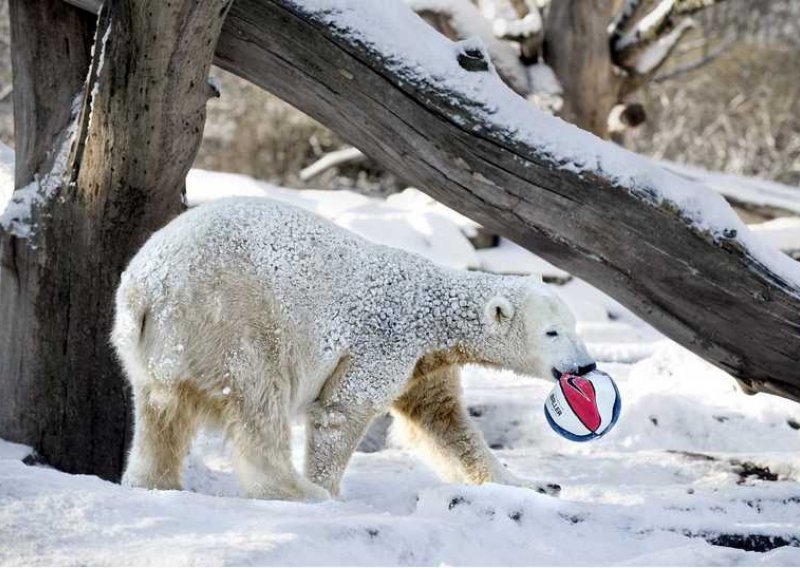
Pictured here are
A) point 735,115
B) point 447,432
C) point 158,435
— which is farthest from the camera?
point 735,115

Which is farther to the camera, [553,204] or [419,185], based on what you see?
[419,185]

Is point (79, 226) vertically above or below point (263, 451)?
above

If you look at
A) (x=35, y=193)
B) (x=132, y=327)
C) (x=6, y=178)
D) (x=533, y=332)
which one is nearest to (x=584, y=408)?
(x=533, y=332)

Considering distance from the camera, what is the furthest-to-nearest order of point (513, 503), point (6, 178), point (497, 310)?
1. point (6, 178)
2. point (497, 310)
3. point (513, 503)

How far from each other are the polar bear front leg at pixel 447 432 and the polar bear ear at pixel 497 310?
0.32 m

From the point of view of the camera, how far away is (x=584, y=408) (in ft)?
13.5

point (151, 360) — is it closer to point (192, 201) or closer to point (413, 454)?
point (413, 454)

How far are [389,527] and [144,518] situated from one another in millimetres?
603

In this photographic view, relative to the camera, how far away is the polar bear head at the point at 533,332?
4.34m

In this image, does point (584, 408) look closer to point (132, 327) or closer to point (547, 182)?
point (547, 182)

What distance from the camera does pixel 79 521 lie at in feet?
9.51

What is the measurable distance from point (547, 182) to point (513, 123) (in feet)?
0.80

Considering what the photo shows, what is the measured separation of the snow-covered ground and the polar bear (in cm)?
29

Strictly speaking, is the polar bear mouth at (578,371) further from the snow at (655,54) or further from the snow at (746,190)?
the snow at (746,190)
